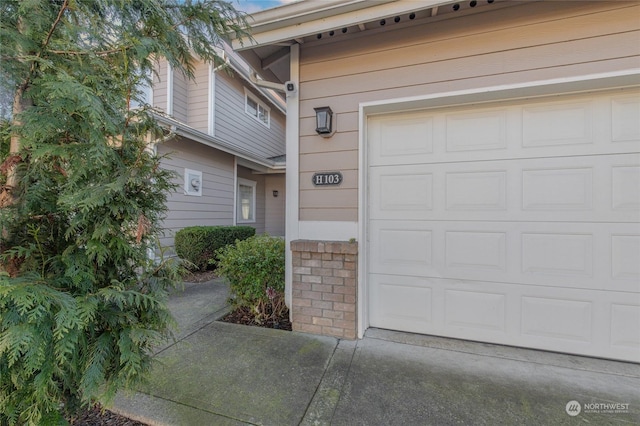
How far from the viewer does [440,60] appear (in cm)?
256

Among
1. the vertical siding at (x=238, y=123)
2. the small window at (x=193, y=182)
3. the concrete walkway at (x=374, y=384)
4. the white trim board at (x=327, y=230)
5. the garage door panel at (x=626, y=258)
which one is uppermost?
the vertical siding at (x=238, y=123)

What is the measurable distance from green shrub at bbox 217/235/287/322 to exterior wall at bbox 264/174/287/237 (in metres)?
6.55

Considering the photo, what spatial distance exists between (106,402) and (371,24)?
3498 millimetres

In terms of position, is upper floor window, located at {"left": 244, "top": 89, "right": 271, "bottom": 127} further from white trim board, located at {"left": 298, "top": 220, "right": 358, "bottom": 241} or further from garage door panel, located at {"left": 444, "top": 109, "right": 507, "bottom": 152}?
garage door panel, located at {"left": 444, "top": 109, "right": 507, "bottom": 152}

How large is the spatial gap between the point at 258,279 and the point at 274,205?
7.15 metres

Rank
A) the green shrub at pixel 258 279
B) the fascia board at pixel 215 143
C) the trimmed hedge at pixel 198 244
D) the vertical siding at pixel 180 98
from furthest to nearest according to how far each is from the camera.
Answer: the vertical siding at pixel 180 98 < the trimmed hedge at pixel 198 244 < the fascia board at pixel 215 143 < the green shrub at pixel 258 279

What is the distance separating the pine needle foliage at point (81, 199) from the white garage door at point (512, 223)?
212 centimetres

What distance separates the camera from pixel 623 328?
7.47ft

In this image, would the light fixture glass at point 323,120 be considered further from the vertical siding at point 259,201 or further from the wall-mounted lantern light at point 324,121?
the vertical siding at point 259,201

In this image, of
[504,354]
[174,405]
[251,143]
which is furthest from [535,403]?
[251,143]

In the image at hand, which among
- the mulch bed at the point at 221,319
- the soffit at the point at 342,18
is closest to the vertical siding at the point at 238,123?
the mulch bed at the point at 221,319

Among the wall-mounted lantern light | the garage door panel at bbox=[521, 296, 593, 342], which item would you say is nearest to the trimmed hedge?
the wall-mounted lantern light

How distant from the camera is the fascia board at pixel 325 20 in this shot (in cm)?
230

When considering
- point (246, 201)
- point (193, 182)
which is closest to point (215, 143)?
point (193, 182)
